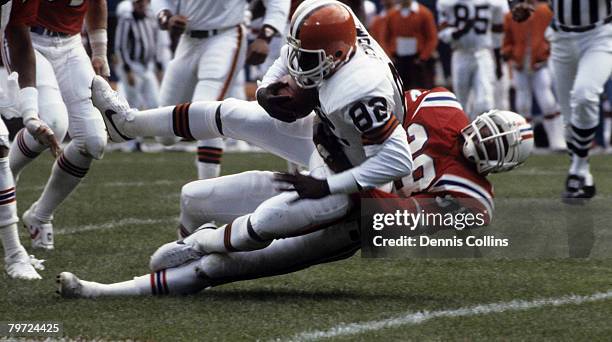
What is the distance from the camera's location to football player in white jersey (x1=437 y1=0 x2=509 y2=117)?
38.6ft

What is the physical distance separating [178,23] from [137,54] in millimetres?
6777

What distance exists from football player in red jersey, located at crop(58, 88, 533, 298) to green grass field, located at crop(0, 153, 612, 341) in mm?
81

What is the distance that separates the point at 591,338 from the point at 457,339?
429 millimetres

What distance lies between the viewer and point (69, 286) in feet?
14.4

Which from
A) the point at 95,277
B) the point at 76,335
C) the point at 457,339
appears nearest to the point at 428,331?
the point at 457,339

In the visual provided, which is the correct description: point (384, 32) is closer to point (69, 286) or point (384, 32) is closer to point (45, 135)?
point (45, 135)

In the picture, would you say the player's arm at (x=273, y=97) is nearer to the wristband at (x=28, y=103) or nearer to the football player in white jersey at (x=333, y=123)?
the football player in white jersey at (x=333, y=123)

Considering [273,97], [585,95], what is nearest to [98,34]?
[273,97]

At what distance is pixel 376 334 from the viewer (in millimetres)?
3789

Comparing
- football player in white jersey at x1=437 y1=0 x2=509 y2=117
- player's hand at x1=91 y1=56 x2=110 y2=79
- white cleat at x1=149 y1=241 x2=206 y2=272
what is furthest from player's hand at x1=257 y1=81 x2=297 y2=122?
football player in white jersey at x1=437 y1=0 x2=509 y2=117

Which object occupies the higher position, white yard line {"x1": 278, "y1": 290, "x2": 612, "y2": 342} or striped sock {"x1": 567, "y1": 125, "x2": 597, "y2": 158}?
white yard line {"x1": 278, "y1": 290, "x2": 612, "y2": 342}

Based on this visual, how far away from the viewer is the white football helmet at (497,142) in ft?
14.5

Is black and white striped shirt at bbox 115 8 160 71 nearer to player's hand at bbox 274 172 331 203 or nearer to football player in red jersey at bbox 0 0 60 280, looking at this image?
football player in red jersey at bbox 0 0 60 280

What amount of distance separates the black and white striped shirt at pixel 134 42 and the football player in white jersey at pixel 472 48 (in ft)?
12.0
